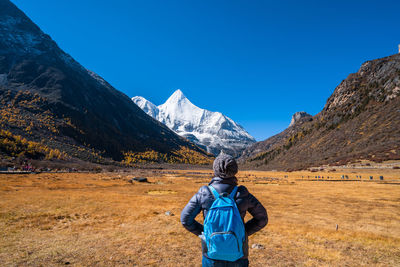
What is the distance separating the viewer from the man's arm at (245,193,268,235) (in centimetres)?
382

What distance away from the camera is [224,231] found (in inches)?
127

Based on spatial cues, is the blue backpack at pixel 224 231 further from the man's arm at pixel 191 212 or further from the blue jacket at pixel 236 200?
the man's arm at pixel 191 212

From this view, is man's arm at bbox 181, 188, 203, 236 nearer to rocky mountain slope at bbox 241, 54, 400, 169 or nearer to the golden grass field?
the golden grass field

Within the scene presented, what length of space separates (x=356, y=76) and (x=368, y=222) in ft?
752

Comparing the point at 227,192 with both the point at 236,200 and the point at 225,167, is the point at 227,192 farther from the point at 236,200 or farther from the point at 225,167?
the point at 225,167

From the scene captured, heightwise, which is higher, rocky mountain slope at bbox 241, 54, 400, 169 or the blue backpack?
rocky mountain slope at bbox 241, 54, 400, 169

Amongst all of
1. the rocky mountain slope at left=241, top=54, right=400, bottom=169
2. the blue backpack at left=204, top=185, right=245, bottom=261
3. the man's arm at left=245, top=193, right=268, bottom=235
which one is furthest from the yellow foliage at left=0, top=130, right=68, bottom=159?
the rocky mountain slope at left=241, top=54, right=400, bottom=169

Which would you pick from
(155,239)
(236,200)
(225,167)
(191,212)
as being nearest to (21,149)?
(155,239)

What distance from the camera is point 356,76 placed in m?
189

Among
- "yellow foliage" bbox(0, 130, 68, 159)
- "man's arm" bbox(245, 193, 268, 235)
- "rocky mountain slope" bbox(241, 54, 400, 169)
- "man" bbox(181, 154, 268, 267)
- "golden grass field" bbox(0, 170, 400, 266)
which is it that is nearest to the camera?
"man" bbox(181, 154, 268, 267)

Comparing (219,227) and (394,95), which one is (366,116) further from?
(219,227)

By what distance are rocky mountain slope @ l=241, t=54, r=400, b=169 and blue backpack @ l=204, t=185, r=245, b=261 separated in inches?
3926

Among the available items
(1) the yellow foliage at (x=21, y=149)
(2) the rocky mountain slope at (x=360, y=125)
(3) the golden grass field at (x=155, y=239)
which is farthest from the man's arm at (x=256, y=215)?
(1) the yellow foliage at (x=21, y=149)

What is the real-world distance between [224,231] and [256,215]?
103cm
